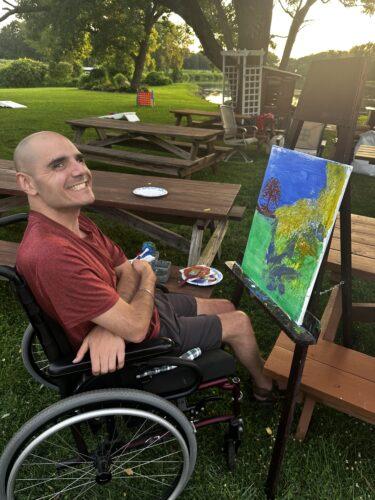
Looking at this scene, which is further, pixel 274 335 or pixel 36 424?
pixel 274 335

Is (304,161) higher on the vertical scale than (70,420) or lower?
higher

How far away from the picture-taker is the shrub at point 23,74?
30.7 m

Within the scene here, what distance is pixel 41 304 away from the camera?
4.63 ft

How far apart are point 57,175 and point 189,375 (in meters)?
1.07

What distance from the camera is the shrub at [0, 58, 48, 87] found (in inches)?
1207

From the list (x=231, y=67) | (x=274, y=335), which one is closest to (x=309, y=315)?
(x=274, y=335)

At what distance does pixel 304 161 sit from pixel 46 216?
1.08 meters

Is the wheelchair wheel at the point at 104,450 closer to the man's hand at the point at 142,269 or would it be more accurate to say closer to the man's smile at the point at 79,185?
the man's hand at the point at 142,269

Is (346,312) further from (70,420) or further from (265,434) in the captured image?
(70,420)

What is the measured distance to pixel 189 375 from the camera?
5.71ft

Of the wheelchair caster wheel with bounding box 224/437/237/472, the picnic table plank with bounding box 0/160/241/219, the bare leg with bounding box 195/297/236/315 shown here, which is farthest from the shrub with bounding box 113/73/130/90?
the wheelchair caster wheel with bounding box 224/437/237/472

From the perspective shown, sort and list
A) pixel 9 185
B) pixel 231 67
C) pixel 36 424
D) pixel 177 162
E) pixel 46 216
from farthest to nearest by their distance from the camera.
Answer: pixel 231 67, pixel 177 162, pixel 9 185, pixel 46 216, pixel 36 424

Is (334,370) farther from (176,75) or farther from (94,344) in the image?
(176,75)

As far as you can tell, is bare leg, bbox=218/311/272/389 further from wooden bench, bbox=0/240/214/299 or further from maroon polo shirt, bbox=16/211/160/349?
maroon polo shirt, bbox=16/211/160/349
